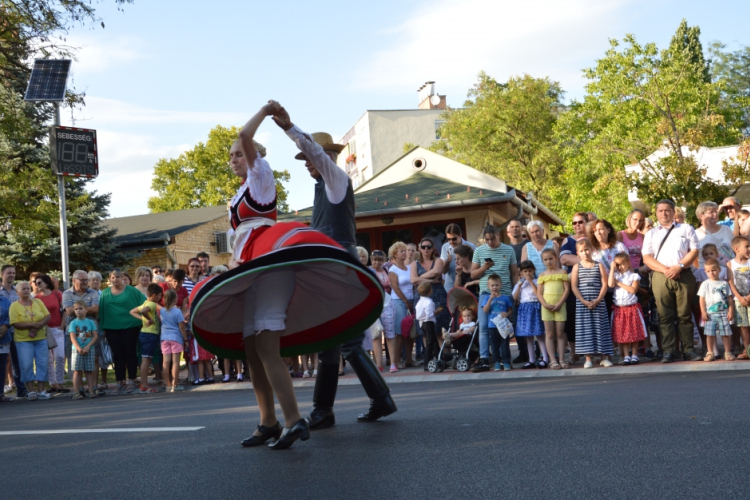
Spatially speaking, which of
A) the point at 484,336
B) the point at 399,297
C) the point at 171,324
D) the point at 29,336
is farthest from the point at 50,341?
the point at 484,336

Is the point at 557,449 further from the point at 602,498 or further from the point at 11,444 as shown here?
the point at 11,444

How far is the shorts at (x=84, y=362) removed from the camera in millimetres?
12578

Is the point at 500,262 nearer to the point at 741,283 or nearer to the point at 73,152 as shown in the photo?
the point at 741,283

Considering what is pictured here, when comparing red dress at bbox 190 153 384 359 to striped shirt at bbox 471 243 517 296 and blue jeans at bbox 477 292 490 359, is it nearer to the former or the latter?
blue jeans at bbox 477 292 490 359

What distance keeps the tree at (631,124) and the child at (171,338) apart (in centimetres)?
2278

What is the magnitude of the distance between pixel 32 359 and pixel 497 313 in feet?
24.4

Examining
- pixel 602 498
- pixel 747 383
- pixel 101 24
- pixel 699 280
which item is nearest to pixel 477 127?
pixel 101 24

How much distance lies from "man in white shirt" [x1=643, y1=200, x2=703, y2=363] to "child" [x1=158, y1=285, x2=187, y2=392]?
714cm

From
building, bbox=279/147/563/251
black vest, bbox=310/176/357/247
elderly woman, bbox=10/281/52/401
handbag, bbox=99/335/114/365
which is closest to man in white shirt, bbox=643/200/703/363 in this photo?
black vest, bbox=310/176/357/247

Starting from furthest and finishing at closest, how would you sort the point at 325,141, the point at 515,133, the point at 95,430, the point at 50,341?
1. the point at 515,133
2. the point at 50,341
3. the point at 95,430
4. the point at 325,141

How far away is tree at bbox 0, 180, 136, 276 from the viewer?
103 feet

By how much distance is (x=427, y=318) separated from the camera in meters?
12.5

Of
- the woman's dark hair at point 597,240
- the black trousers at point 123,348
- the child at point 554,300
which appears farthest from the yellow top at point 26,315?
the woman's dark hair at point 597,240

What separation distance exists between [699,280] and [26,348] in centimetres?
1032
